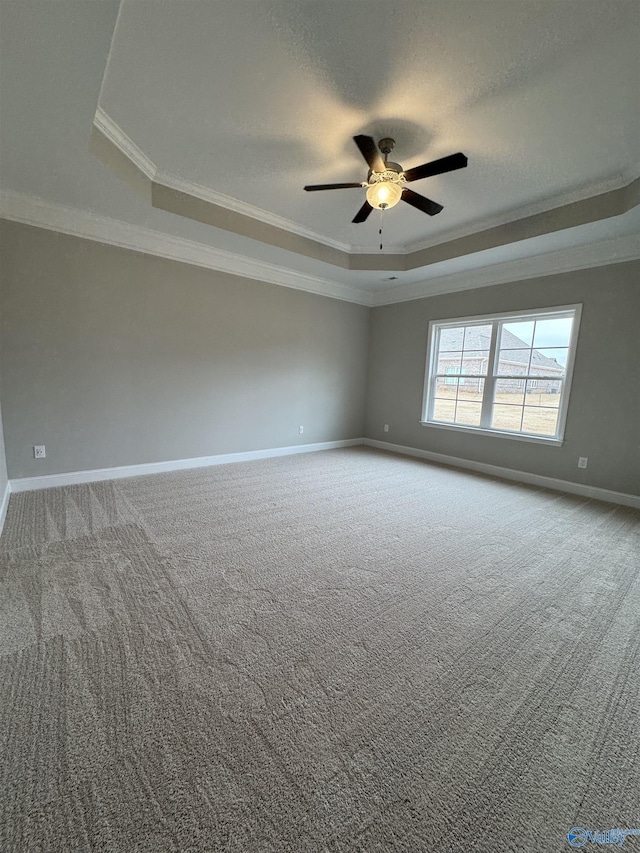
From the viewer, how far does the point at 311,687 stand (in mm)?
1371

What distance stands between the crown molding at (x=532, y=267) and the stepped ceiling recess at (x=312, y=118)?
0.02 metres

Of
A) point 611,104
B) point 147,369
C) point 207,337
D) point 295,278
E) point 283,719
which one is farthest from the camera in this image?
point 295,278

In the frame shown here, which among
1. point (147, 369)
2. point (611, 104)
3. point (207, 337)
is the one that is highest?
point (611, 104)

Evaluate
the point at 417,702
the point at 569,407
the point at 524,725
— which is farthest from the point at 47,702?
→ the point at 569,407

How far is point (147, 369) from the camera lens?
394 centimetres

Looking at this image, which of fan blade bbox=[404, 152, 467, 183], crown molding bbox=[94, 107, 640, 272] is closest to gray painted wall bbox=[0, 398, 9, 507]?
crown molding bbox=[94, 107, 640, 272]

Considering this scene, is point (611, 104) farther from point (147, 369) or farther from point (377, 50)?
→ point (147, 369)

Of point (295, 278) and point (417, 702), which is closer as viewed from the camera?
point (417, 702)

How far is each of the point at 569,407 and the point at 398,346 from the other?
8.71ft

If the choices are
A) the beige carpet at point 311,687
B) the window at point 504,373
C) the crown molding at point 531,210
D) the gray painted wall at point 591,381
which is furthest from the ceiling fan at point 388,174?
the beige carpet at point 311,687

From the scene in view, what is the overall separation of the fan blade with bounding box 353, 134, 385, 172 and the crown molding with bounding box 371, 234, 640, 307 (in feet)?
8.90

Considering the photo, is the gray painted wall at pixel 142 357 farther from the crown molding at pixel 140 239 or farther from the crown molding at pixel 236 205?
the crown molding at pixel 236 205

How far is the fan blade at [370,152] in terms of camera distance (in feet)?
7.01

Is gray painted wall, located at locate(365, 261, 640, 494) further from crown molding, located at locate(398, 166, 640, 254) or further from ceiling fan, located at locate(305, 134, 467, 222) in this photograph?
ceiling fan, located at locate(305, 134, 467, 222)
